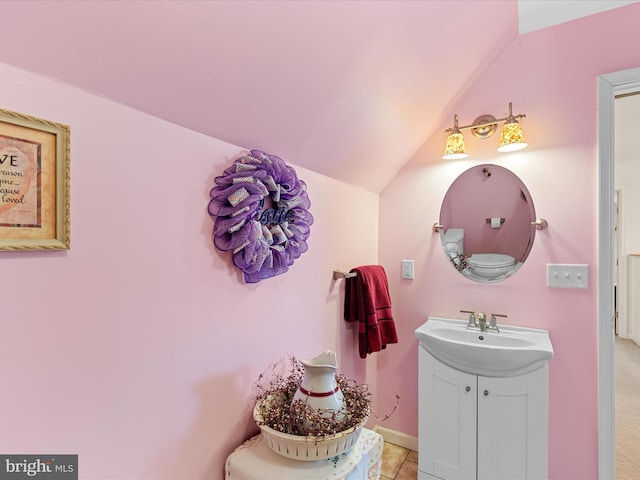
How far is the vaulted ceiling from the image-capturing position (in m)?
0.71

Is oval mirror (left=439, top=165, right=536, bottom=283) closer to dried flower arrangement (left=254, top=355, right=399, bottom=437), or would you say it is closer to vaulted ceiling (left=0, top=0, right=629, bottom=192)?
vaulted ceiling (left=0, top=0, right=629, bottom=192)

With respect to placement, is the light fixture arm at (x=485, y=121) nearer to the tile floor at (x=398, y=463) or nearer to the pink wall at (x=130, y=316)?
the pink wall at (x=130, y=316)

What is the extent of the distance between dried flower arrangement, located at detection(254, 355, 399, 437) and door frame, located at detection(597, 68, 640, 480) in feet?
3.93

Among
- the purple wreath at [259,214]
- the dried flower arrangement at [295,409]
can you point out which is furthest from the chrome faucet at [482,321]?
the purple wreath at [259,214]

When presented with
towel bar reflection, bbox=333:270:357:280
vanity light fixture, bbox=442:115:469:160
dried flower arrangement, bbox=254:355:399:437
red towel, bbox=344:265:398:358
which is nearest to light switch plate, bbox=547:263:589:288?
vanity light fixture, bbox=442:115:469:160

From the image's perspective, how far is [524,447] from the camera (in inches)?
59.4

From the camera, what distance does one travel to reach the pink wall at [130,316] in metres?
0.69

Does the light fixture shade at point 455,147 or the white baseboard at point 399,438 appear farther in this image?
the white baseboard at point 399,438

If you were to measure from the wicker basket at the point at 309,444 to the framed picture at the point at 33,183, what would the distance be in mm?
804

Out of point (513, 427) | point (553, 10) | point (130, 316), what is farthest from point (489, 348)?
point (553, 10)

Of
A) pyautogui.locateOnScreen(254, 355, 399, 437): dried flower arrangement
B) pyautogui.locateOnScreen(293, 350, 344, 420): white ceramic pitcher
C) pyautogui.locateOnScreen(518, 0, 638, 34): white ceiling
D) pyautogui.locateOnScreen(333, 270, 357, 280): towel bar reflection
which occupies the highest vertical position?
pyautogui.locateOnScreen(518, 0, 638, 34): white ceiling

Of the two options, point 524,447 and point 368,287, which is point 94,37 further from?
point 524,447

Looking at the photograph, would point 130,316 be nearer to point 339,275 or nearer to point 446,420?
point 339,275

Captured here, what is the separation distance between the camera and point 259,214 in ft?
3.81
